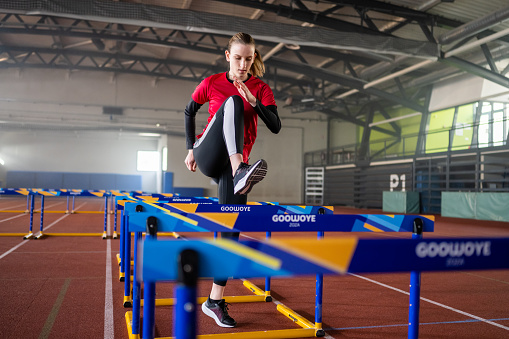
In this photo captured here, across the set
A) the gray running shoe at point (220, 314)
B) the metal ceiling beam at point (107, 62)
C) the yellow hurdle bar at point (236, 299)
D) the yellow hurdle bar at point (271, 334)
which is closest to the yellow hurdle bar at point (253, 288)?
the yellow hurdle bar at point (236, 299)

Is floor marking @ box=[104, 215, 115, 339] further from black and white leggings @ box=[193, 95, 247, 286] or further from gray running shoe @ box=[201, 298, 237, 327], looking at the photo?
black and white leggings @ box=[193, 95, 247, 286]

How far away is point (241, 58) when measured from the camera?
2582 mm

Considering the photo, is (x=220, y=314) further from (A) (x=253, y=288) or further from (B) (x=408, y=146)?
(B) (x=408, y=146)

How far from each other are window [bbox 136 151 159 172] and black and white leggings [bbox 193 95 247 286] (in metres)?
29.3

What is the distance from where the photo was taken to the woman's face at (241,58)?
2.55 meters

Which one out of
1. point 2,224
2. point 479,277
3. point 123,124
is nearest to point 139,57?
point 123,124

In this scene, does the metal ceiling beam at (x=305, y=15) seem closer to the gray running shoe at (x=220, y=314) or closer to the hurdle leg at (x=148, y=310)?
the gray running shoe at (x=220, y=314)

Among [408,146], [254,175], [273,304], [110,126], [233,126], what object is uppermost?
[110,126]

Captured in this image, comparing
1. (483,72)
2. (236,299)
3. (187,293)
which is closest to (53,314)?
(236,299)

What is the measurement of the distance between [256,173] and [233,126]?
0.29 meters

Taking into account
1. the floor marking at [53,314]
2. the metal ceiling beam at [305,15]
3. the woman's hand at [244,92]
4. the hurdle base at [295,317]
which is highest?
the metal ceiling beam at [305,15]

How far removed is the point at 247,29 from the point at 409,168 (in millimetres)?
10386

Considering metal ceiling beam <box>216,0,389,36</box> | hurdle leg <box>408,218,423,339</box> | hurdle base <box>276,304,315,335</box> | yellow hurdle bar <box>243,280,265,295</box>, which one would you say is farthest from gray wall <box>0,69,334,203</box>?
hurdle leg <box>408,218,423,339</box>

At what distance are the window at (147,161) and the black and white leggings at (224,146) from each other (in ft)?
96.2
